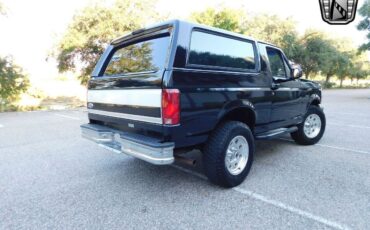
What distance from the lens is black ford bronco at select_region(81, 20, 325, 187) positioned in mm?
2881

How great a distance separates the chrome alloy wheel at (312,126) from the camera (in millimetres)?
5515

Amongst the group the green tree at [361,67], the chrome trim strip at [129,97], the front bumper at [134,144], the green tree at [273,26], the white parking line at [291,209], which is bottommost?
the white parking line at [291,209]

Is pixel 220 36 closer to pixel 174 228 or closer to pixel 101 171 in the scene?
pixel 174 228

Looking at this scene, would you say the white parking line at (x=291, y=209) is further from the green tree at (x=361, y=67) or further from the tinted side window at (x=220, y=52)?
the green tree at (x=361, y=67)

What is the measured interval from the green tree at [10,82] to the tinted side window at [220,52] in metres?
12.3

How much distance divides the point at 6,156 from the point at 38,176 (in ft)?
5.21

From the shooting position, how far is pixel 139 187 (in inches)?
140

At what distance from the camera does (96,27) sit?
51.4ft

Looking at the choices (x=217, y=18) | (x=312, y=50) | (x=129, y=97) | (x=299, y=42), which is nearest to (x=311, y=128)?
(x=129, y=97)

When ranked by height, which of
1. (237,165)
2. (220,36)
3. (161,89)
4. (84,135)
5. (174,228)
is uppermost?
(220,36)

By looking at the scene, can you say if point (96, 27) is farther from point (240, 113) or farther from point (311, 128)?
point (240, 113)

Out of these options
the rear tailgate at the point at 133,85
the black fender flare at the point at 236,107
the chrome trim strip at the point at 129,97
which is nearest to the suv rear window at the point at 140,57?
the rear tailgate at the point at 133,85

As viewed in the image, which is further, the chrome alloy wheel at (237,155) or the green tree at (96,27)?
the green tree at (96,27)

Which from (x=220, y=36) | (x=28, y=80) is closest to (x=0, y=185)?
(x=220, y=36)
